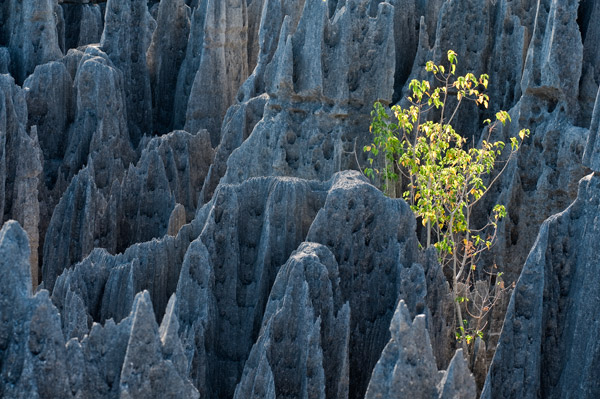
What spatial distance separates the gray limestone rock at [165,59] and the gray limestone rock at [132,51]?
56cm

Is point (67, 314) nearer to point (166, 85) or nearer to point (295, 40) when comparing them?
point (295, 40)

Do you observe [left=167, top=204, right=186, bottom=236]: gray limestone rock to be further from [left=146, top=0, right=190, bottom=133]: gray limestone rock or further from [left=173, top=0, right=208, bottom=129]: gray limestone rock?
[left=146, top=0, right=190, bottom=133]: gray limestone rock

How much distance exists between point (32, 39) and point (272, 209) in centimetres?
1825

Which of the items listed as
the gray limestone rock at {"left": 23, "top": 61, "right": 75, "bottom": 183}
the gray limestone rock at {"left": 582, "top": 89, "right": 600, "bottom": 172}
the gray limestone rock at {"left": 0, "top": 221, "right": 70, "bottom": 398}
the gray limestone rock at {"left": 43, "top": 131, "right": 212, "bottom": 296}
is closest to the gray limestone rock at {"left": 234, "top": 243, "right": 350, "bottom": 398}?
the gray limestone rock at {"left": 0, "top": 221, "right": 70, "bottom": 398}

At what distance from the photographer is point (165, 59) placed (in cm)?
3170

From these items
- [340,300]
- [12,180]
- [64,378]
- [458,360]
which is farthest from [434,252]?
[12,180]

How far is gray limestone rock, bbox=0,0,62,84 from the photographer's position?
98.4ft

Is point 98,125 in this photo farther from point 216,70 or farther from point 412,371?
point 412,371

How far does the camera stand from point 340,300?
13422mm

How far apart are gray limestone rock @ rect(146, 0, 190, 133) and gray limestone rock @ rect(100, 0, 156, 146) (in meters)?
0.56

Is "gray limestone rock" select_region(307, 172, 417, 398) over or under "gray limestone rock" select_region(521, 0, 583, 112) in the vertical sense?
under

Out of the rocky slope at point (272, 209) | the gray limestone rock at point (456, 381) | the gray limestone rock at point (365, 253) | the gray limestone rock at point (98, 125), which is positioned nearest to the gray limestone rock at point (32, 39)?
the rocky slope at point (272, 209)

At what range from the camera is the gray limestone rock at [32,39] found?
2998cm

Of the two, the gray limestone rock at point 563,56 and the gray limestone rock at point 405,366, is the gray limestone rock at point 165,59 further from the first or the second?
the gray limestone rock at point 405,366
